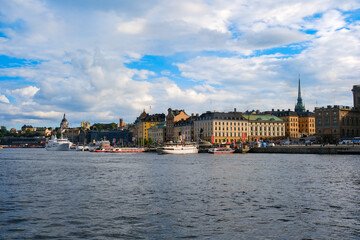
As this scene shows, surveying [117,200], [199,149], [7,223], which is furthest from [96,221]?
[199,149]

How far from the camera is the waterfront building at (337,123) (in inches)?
5413

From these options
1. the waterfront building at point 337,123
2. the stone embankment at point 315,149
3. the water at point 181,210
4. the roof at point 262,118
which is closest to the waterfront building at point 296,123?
the roof at point 262,118

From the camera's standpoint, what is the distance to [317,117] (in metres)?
143

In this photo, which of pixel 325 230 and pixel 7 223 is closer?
pixel 325 230

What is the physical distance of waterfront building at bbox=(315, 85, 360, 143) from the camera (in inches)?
5413

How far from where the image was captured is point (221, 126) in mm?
170875

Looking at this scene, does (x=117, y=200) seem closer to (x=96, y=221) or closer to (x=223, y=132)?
(x=96, y=221)

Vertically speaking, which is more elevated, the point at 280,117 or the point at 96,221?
the point at 280,117

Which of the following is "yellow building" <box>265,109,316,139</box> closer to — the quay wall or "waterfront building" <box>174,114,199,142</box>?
"waterfront building" <box>174,114,199,142</box>

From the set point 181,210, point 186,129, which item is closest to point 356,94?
point 186,129

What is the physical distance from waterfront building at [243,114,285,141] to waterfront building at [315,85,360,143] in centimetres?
3948

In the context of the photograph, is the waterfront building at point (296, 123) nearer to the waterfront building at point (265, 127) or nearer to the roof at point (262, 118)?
the waterfront building at point (265, 127)

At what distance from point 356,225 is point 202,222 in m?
7.86

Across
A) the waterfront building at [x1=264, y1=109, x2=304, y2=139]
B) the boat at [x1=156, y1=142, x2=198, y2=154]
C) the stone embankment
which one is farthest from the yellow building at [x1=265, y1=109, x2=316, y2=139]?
the boat at [x1=156, y1=142, x2=198, y2=154]
